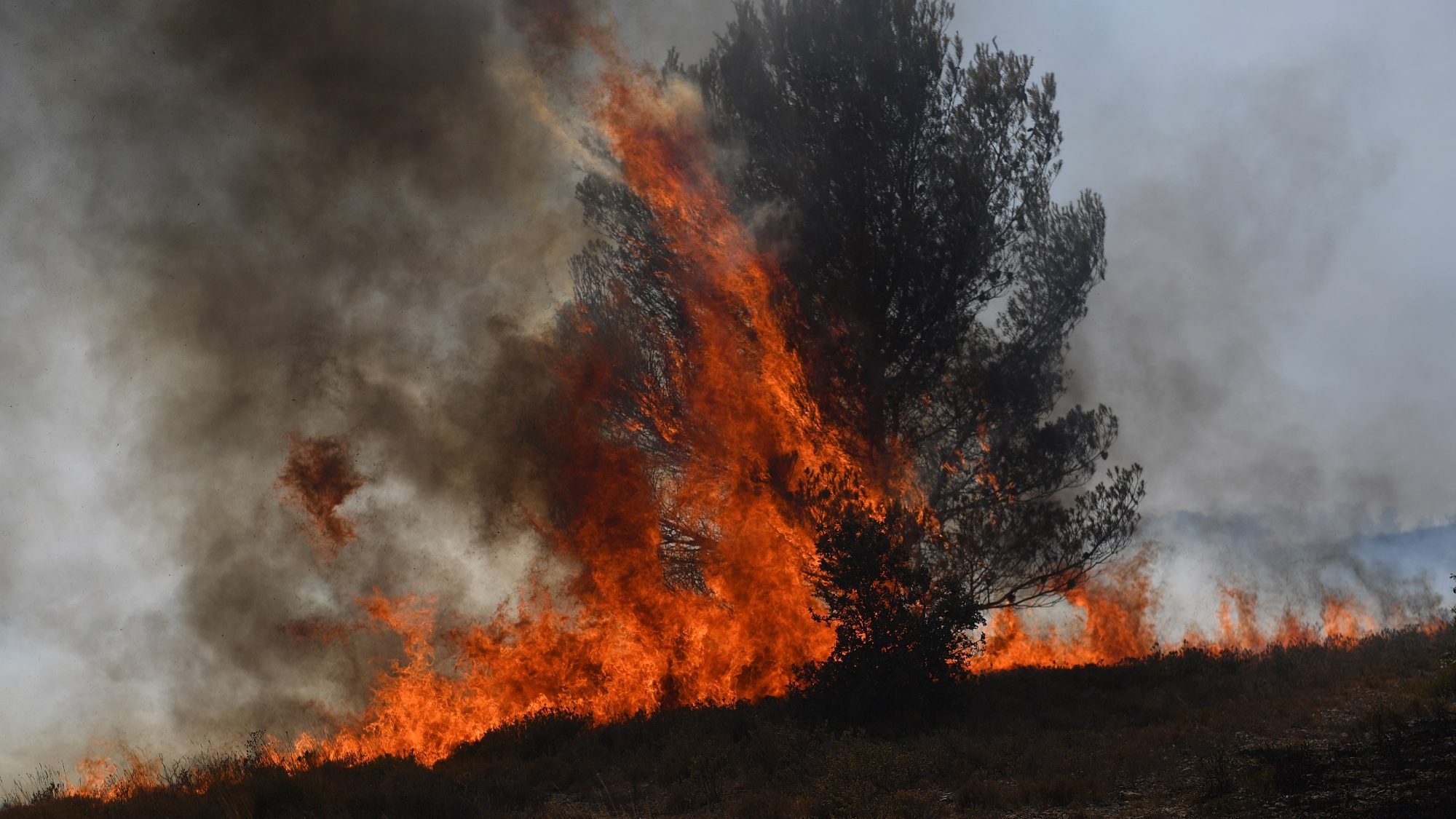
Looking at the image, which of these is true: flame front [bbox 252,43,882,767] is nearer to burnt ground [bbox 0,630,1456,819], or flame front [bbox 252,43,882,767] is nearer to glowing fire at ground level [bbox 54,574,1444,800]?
glowing fire at ground level [bbox 54,574,1444,800]

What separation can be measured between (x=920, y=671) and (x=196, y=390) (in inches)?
519

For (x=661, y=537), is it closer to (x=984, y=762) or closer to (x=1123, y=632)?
(x=984, y=762)

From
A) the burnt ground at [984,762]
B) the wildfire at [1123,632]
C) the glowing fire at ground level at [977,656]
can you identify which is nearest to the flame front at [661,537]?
the glowing fire at ground level at [977,656]

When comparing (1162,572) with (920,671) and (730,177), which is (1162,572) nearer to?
(920,671)

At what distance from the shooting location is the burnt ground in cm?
825

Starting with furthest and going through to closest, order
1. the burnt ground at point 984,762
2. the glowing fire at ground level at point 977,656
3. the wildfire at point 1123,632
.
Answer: the wildfire at point 1123,632
the glowing fire at ground level at point 977,656
the burnt ground at point 984,762

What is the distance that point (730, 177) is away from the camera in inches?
676

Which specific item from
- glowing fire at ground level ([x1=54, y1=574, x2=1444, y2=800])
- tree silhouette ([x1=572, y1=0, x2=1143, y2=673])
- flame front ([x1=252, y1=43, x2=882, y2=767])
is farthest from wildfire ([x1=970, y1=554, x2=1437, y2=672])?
flame front ([x1=252, y1=43, x2=882, y2=767])

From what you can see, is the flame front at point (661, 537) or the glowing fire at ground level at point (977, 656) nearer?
the glowing fire at ground level at point (977, 656)

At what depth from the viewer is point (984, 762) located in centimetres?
1048

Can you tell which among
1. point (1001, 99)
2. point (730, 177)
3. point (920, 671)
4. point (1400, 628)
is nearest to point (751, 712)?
point (920, 671)

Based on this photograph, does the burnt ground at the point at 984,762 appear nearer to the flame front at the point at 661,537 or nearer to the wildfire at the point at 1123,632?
the flame front at the point at 661,537

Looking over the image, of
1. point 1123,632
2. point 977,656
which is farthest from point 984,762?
point 1123,632

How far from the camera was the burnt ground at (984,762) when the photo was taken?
825 cm
